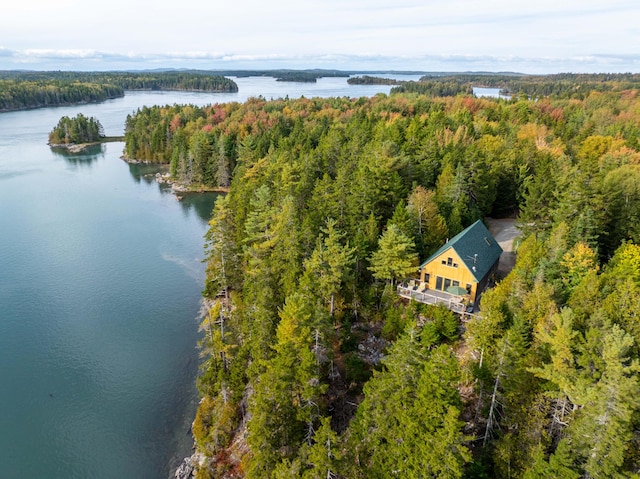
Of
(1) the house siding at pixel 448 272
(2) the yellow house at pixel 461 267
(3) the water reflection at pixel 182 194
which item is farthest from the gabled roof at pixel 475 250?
(3) the water reflection at pixel 182 194

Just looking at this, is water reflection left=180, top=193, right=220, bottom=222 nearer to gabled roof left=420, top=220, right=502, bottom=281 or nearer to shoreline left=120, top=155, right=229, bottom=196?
shoreline left=120, top=155, right=229, bottom=196

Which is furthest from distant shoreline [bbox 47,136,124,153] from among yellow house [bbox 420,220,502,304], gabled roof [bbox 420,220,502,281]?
gabled roof [bbox 420,220,502,281]

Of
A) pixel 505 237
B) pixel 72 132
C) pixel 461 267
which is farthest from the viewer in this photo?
pixel 72 132

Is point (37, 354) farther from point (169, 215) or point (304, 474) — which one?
point (169, 215)

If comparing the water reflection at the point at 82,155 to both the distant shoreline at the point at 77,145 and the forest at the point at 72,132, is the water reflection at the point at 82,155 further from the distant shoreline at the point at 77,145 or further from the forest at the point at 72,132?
the forest at the point at 72,132

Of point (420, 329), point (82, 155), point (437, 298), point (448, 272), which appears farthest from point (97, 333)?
point (82, 155)

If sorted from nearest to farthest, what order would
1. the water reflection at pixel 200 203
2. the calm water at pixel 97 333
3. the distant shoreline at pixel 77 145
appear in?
the calm water at pixel 97 333
the water reflection at pixel 200 203
the distant shoreline at pixel 77 145

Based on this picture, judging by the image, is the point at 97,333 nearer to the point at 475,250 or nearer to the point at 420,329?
the point at 420,329

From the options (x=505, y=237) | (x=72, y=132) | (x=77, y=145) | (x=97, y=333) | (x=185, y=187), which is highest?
(x=505, y=237)
